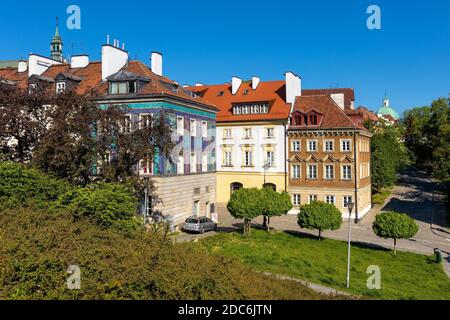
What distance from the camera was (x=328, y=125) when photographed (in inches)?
1738

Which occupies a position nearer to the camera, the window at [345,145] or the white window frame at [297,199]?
the window at [345,145]

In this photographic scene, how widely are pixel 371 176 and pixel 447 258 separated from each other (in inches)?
1016

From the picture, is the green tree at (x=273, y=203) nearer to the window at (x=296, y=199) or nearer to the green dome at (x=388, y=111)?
the window at (x=296, y=199)

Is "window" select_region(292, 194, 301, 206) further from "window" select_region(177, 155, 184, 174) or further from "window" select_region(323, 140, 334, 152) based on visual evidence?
"window" select_region(177, 155, 184, 174)

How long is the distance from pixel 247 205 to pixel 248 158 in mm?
16547

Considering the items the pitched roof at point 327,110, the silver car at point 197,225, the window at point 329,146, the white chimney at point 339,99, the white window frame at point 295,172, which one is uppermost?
the white chimney at point 339,99

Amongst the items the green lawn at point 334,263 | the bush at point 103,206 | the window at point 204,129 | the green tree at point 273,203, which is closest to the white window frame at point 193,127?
the window at point 204,129

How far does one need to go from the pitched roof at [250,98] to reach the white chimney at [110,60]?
1459 cm

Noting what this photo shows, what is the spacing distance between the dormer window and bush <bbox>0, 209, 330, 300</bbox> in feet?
73.2

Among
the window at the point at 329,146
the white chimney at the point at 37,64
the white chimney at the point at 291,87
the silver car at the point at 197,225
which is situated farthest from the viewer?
the white chimney at the point at 291,87

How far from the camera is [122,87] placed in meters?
35.4

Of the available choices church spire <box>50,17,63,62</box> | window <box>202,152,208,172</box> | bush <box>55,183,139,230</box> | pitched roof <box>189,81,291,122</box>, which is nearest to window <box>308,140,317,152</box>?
pitched roof <box>189,81,291,122</box>

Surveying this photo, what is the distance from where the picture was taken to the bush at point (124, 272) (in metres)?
10.2
